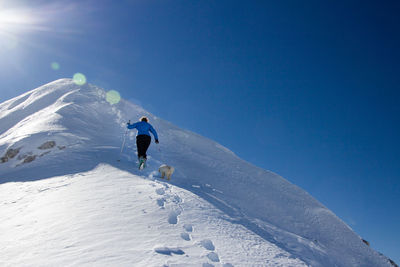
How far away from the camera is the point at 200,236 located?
15.1 feet

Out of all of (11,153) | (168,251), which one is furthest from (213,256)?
(11,153)

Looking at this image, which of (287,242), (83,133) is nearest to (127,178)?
(287,242)

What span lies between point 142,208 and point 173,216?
2.35ft

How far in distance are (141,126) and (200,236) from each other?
6.84 m

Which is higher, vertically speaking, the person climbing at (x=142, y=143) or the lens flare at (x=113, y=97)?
the lens flare at (x=113, y=97)

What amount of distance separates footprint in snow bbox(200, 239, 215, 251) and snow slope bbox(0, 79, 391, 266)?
0.12 feet

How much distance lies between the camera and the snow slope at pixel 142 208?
3855 millimetres

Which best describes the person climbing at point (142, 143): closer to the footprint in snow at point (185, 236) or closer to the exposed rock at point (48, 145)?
the exposed rock at point (48, 145)

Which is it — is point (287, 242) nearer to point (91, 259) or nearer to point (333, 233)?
point (333, 233)

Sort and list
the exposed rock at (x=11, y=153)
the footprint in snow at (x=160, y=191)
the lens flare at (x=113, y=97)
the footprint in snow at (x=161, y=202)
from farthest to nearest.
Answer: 1. the lens flare at (x=113, y=97)
2. the exposed rock at (x=11, y=153)
3. the footprint in snow at (x=160, y=191)
4. the footprint in snow at (x=161, y=202)

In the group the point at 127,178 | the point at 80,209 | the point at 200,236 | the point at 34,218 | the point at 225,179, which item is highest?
the point at 225,179

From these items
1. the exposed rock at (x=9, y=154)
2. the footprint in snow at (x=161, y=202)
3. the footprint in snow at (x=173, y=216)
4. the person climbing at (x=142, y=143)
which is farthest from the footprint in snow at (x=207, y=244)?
the exposed rock at (x=9, y=154)

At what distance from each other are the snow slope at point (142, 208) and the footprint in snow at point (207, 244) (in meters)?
0.04

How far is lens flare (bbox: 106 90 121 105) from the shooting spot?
22416mm
